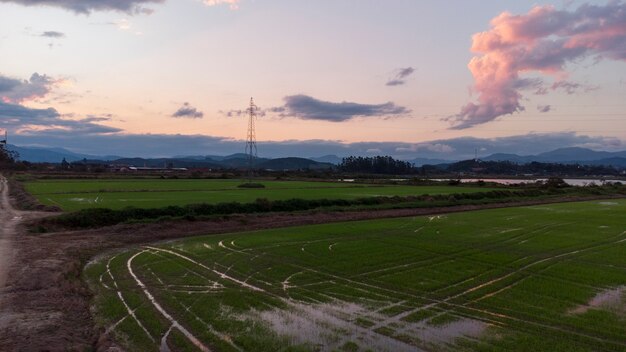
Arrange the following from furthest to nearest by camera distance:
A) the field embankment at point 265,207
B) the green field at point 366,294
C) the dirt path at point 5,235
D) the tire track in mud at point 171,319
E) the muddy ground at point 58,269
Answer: the field embankment at point 265,207 < the dirt path at point 5,235 < the muddy ground at point 58,269 < the green field at point 366,294 < the tire track in mud at point 171,319

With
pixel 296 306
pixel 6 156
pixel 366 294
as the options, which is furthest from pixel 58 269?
pixel 6 156

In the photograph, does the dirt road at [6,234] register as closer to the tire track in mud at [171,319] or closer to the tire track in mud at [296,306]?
the tire track in mud at [171,319]

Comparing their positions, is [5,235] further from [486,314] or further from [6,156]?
[6,156]

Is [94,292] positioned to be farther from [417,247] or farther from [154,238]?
[417,247]

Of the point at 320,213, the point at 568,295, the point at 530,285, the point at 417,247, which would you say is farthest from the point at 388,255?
the point at 320,213

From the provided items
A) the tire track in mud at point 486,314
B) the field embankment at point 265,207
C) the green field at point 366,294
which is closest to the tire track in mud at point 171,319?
the green field at point 366,294
